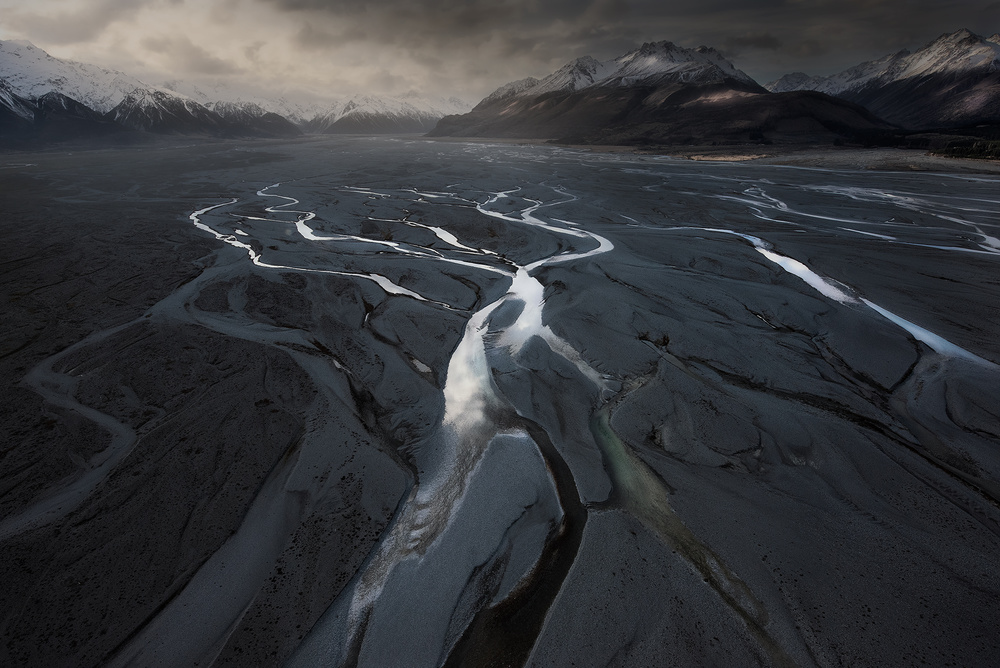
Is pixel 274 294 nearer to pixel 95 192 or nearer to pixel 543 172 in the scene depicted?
pixel 95 192

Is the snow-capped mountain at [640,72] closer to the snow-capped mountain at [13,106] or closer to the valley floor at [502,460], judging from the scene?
the valley floor at [502,460]

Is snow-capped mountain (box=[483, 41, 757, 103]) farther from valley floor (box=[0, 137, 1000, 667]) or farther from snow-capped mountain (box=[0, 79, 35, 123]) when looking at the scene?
snow-capped mountain (box=[0, 79, 35, 123])

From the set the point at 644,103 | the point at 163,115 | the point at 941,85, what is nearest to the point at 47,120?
the point at 163,115

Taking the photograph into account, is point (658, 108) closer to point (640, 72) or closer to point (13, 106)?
point (640, 72)

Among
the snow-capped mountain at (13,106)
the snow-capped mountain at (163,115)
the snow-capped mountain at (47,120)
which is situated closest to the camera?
the snow-capped mountain at (47,120)

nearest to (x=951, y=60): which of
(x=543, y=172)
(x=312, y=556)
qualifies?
(x=543, y=172)

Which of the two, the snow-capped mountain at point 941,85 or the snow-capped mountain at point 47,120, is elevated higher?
the snow-capped mountain at point 941,85

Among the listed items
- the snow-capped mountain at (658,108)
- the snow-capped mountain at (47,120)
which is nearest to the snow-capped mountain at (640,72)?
the snow-capped mountain at (658,108)

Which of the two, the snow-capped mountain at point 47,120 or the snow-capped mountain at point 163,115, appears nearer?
the snow-capped mountain at point 47,120

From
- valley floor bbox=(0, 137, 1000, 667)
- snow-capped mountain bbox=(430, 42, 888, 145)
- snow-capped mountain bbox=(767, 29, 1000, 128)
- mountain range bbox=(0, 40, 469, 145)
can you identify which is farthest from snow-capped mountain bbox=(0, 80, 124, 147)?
snow-capped mountain bbox=(767, 29, 1000, 128)
